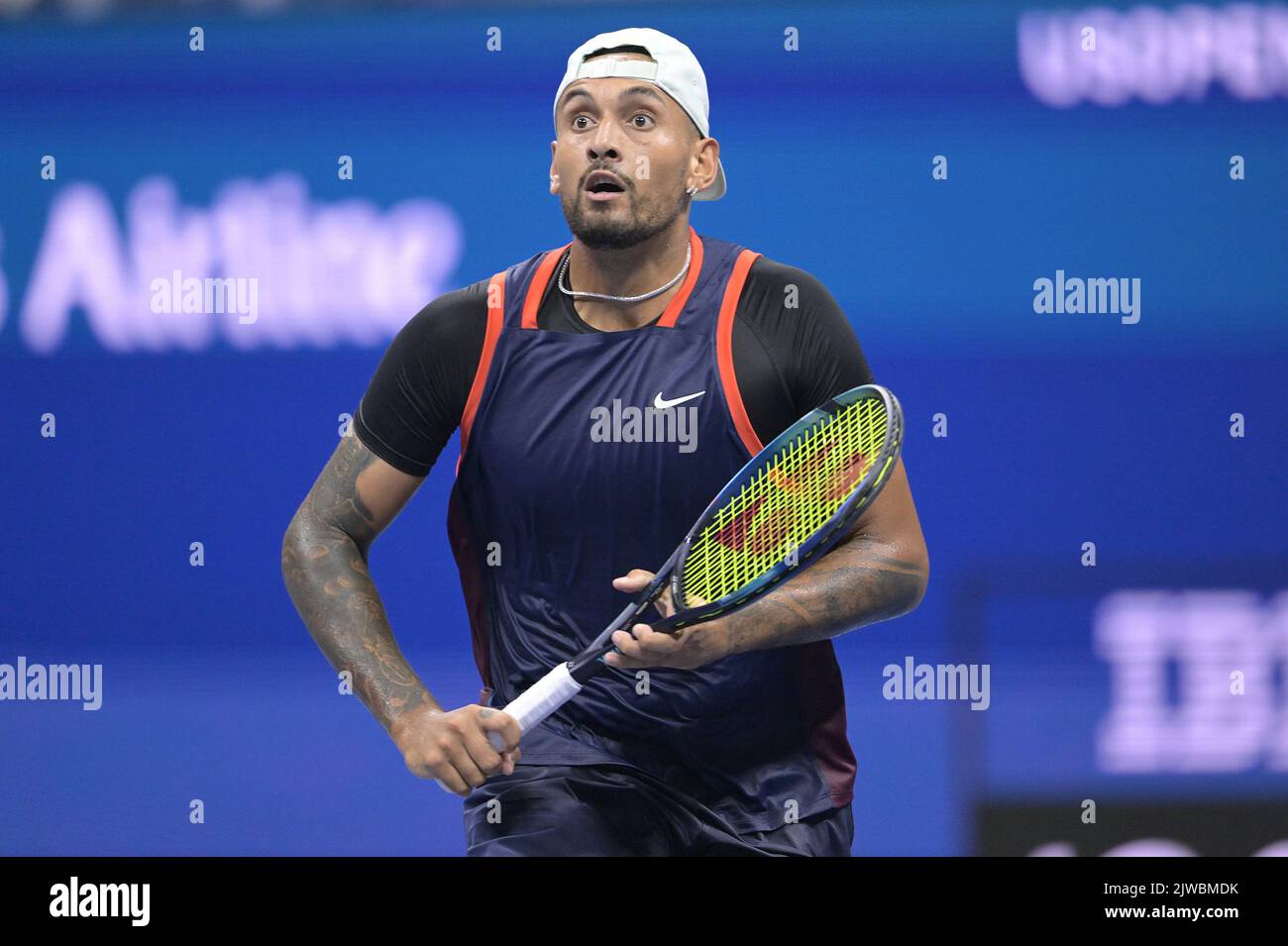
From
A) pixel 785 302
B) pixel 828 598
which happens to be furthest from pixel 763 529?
pixel 785 302

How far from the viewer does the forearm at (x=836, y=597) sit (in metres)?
2.55

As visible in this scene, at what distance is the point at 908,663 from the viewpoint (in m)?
3.65

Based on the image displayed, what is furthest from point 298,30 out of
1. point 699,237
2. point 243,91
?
point 699,237

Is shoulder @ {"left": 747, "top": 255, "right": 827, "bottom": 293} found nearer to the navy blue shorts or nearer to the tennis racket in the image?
the tennis racket

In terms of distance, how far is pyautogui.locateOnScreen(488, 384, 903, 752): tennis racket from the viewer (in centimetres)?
244

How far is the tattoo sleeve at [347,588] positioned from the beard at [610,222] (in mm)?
535

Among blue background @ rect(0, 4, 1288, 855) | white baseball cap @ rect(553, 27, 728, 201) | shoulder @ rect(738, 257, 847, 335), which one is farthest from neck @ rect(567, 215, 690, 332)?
blue background @ rect(0, 4, 1288, 855)

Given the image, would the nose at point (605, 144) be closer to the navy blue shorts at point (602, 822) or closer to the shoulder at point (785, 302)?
the shoulder at point (785, 302)

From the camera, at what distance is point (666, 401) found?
8.80 feet

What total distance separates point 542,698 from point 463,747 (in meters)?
0.14

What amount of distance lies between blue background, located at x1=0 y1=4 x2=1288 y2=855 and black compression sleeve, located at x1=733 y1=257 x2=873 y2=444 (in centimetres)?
107

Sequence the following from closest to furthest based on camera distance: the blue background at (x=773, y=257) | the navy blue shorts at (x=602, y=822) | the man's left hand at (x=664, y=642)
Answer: the man's left hand at (x=664, y=642), the navy blue shorts at (x=602, y=822), the blue background at (x=773, y=257)

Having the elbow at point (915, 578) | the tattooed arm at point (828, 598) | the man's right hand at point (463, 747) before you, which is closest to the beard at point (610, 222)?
the tattooed arm at point (828, 598)

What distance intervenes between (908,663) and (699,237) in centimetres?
127
